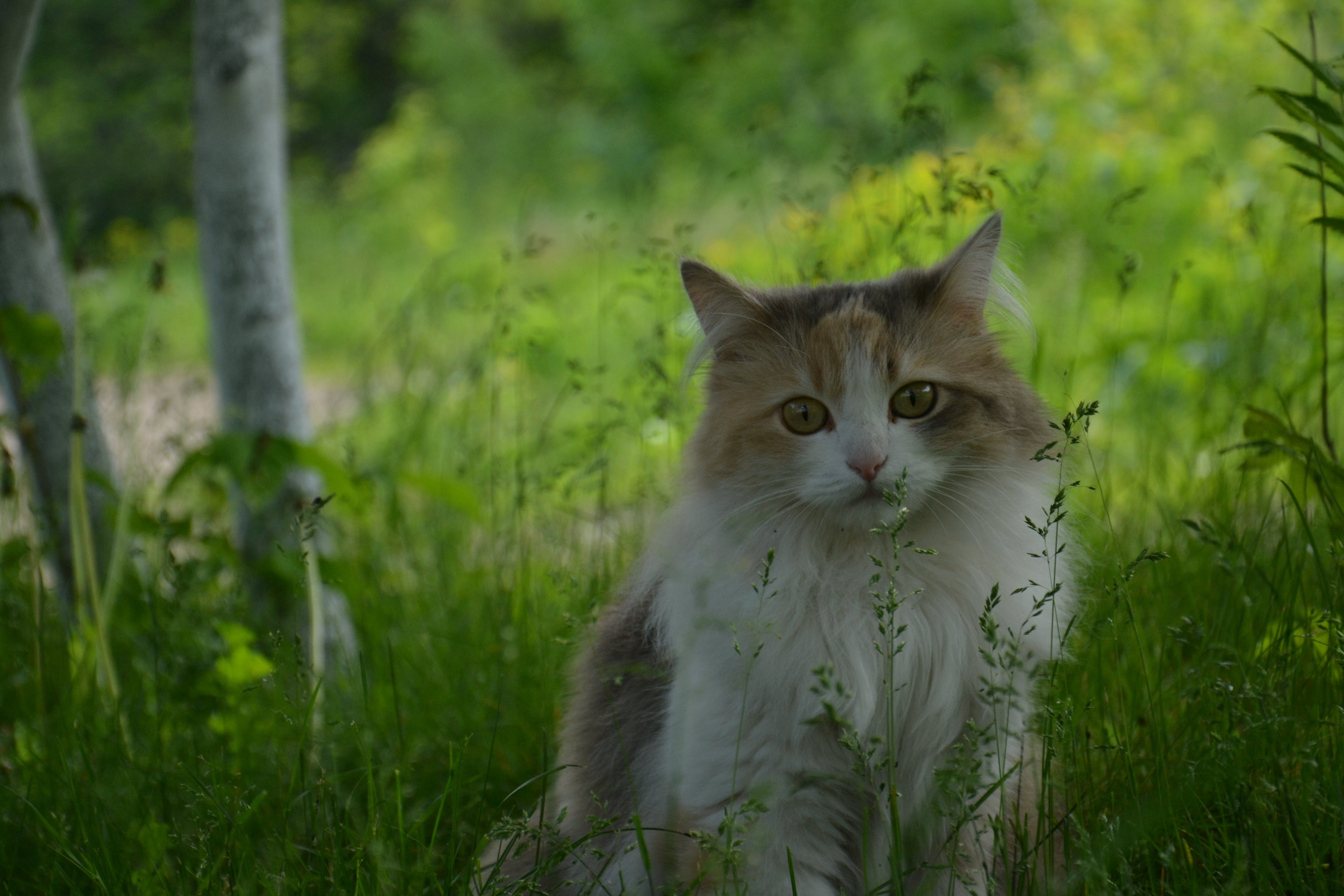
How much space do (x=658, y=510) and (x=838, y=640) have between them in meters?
1.04

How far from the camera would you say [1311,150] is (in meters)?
1.57

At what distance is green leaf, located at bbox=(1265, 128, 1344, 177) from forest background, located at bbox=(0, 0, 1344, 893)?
6.7 inches

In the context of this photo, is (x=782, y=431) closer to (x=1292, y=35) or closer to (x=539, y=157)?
(x=1292, y=35)

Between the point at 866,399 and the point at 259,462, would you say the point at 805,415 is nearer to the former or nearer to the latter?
the point at 866,399

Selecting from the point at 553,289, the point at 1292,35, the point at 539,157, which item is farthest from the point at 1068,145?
the point at 539,157

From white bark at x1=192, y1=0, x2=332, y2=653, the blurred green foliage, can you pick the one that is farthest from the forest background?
the blurred green foliage

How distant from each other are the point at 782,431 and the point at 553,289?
6233mm

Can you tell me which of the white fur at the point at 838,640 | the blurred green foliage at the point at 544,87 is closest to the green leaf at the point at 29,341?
the white fur at the point at 838,640

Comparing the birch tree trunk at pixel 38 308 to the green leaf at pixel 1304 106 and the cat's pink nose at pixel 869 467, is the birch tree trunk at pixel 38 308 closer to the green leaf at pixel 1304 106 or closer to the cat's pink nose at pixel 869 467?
the cat's pink nose at pixel 869 467

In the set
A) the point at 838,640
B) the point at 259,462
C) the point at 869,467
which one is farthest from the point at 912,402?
the point at 259,462

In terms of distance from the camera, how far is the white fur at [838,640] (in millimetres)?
1538

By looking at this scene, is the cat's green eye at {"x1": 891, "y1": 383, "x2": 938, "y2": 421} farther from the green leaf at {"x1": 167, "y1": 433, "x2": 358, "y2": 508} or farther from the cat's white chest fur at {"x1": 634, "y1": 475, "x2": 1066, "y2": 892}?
the green leaf at {"x1": 167, "y1": 433, "x2": 358, "y2": 508}

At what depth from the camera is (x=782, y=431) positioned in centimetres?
170

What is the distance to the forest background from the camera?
1.54 m
